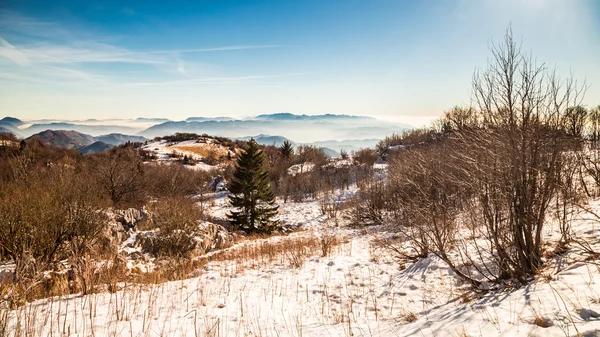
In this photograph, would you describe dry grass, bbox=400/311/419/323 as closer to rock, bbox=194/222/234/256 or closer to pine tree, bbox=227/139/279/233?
rock, bbox=194/222/234/256

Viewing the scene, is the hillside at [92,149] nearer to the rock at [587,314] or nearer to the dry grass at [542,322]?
the dry grass at [542,322]

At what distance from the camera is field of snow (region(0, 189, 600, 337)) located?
11.8ft

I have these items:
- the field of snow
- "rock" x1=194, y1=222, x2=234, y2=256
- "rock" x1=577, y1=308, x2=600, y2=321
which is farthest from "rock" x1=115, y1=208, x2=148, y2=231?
"rock" x1=577, y1=308, x2=600, y2=321

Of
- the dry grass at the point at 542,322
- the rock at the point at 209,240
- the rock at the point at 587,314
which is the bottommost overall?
the rock at the point at 209,240

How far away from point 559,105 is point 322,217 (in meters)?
19.1

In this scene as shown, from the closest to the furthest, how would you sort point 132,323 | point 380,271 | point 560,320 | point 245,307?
point 560,320, point 132,323, point 245,307, point 380,271

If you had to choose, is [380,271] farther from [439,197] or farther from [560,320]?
[560,320]

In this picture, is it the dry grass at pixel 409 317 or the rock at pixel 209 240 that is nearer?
the dry grass at pixel 409 317

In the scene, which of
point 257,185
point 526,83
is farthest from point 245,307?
point 257,185

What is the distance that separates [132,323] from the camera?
433 centimetres

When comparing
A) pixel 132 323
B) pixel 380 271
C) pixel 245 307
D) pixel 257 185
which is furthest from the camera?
pixel 257 185

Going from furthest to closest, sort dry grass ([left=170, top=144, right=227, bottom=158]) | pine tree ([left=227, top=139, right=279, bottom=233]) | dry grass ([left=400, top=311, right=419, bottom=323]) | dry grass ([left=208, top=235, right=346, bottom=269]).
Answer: dry grass ([left=170, top=144, right=227, bottom=158])
pine tree ([left=227, top=139, right=279, bottom=233])
dry grass ([left=208, top=235, right=346, bottom=269])
dry grass ([left=400, top=311, right=419, bottom=323])

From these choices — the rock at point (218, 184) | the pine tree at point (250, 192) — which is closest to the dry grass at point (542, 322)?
the pine tree at point (250, 192)

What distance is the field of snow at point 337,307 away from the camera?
361 centimetres
